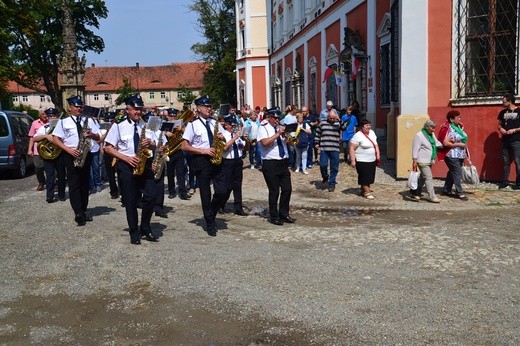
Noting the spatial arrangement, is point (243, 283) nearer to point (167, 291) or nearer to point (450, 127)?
point (167, 291)

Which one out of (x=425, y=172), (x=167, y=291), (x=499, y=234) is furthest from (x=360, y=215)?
(x=167, y=291)

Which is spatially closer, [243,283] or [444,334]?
[444,334]

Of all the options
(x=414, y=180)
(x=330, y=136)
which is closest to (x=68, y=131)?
(x=330, y=136)

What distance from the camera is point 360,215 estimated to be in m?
9.98

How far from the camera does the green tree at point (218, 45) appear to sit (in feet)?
197

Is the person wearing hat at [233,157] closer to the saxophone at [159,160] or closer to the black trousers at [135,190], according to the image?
the saxophone at [159,160]

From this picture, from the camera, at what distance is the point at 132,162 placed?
767cm

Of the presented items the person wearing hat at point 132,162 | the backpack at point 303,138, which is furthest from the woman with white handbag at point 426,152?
the person wearing hat at point 132,162

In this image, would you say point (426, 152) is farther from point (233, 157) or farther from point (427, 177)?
point (233, 157)

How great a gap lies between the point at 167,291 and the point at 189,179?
269 inches

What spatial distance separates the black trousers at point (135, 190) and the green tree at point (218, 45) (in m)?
52.2

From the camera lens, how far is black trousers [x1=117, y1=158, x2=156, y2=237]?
774cm

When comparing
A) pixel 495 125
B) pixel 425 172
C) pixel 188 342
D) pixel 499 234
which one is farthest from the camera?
pixel 495 125

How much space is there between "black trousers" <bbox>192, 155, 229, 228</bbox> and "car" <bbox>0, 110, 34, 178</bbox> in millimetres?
9437
